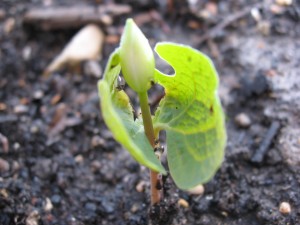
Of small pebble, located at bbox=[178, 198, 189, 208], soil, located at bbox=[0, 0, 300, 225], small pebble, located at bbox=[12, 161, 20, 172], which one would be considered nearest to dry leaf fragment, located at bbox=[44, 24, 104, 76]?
soil, located at bbox=[0, 0, 300, 225]

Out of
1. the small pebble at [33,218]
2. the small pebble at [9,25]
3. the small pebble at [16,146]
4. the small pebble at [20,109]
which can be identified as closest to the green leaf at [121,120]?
the small pebble at [33,218]

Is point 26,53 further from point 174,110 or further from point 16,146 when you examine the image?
point 174,110

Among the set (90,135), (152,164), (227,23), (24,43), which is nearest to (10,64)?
(24,43)

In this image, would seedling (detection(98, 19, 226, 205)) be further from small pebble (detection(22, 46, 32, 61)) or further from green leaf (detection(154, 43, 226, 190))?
small pebble (detection(22, 46, 32, 61))

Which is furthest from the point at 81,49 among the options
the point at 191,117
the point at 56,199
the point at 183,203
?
the point at 191,117

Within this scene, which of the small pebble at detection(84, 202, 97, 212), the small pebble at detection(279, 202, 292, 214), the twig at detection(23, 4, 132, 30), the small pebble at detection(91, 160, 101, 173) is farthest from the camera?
the twig at detection(23, 4, 132, 30)

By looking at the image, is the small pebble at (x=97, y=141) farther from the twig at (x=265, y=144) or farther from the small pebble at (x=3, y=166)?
the twig at (x=265, y=144)
